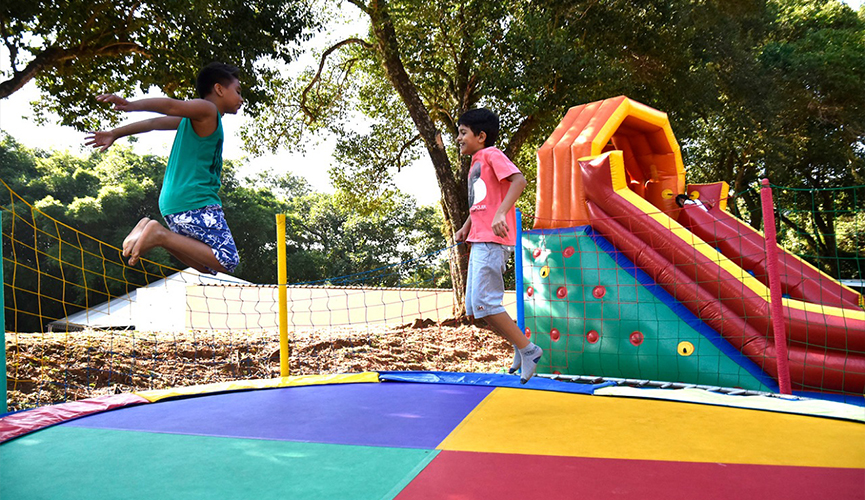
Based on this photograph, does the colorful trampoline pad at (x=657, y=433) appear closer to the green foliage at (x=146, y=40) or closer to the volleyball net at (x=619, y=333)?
the volleyball net at (x=619, y=333)

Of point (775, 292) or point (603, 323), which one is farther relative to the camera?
point (603, 323)

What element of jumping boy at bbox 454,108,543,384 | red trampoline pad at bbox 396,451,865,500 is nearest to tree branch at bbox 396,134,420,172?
jumping boy at bbox 454,108,543,384

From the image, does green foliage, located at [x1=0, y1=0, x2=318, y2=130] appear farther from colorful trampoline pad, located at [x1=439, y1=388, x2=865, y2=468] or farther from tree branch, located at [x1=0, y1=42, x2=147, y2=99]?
colorful trampoline pad, located at [x1=439, y1=388, x2=865, y2=468]

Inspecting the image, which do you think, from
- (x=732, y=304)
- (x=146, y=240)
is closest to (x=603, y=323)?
(x=732, y=304)

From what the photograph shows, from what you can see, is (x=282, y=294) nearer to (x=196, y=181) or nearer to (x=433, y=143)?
(x=196, y=181)

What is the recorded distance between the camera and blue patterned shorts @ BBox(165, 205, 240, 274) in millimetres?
2742

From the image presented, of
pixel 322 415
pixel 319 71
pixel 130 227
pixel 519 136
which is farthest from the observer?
pixel 130 227

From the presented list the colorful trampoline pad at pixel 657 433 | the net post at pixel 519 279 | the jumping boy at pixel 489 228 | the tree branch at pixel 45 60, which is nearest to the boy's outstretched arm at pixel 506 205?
the jumping boy at pixel 489 228

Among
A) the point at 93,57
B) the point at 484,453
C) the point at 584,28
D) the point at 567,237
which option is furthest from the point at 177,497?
the point at 584,28

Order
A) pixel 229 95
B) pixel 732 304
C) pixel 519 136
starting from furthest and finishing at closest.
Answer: pixel 519 136, pixel 732 304, pixel 229 95

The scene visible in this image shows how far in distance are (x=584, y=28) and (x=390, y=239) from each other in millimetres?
25405

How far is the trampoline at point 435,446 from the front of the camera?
2.01 m

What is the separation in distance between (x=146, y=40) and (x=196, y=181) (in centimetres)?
639

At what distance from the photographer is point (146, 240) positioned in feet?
8.36
